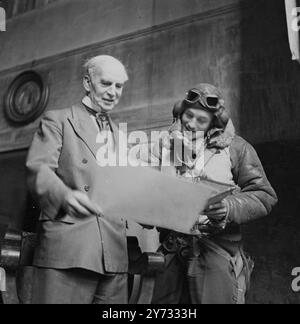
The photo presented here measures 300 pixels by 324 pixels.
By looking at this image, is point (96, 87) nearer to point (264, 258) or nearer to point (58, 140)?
point (58, 140)

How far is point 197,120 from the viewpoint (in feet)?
4.72

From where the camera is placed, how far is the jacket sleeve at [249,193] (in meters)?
1.31

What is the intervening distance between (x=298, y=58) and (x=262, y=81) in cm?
21

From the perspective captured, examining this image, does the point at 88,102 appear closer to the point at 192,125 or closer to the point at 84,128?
the point at 84,128

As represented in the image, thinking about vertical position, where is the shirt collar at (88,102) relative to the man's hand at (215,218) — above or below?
above

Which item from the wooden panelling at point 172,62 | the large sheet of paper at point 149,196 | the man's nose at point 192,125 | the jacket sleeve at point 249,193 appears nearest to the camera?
the large sheet of paper at point 149,196

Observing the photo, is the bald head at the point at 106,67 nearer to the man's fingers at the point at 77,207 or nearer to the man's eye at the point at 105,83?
the man's eye at the point at 105,83

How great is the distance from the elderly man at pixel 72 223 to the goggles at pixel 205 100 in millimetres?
342

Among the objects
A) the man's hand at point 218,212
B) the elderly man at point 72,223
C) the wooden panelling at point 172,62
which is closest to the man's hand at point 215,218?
the man's hand at point 218,212

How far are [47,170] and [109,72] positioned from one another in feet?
1.24

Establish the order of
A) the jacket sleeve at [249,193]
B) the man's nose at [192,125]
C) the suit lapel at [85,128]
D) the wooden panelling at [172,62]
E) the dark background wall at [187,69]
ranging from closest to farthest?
the suit lapel at [85,128] < the jacket sleeve at [249,193] < the man's nose at [192,125] < the dark background wall at [187,69] < the wooden panelling at [172,62]

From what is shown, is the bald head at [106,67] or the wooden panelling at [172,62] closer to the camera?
the bald head at [106,67]

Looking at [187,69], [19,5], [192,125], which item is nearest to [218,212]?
[192,125]
